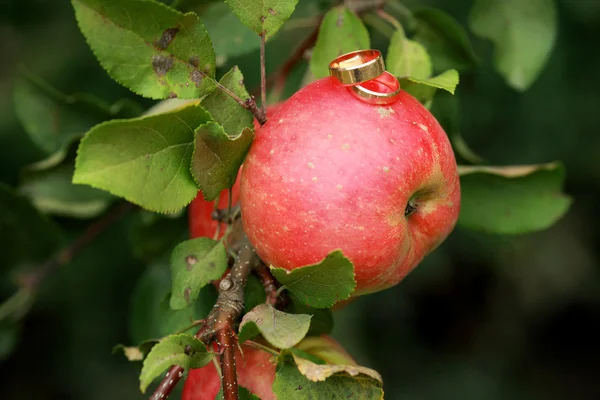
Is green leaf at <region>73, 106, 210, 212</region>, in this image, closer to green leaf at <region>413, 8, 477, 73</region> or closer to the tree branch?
the tree branch

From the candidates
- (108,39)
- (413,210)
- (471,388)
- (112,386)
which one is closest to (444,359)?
(471,388)

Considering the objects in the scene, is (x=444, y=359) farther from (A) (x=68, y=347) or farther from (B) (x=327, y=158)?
(B) (x=327, y=158)

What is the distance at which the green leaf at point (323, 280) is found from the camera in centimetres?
66

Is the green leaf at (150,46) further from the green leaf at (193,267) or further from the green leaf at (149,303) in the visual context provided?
the green leaf at (149,303)

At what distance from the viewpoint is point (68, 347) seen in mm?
1982

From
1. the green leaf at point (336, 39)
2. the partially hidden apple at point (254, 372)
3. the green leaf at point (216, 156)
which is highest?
the green leaf at point (216, 156)

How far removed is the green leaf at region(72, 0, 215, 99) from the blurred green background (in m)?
0.53

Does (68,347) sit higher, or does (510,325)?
(68,347)

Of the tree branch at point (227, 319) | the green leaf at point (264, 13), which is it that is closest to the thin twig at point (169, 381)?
the tree branch at point (227, 319)

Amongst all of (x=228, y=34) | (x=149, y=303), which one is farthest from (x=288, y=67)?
(x=149, y=303)

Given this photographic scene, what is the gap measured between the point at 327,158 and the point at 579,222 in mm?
1684

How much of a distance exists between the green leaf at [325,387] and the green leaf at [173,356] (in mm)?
77

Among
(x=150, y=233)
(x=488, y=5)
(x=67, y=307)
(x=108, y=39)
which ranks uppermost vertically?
(x=108, y=39)

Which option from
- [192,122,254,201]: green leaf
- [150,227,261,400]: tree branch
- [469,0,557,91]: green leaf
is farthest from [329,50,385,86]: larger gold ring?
[469,0,557,91]: green leaf
